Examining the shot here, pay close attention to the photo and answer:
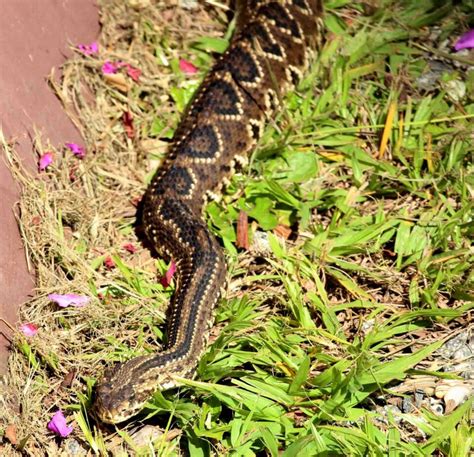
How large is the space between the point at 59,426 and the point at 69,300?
784 millimetres

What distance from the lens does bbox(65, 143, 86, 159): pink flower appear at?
228 inches

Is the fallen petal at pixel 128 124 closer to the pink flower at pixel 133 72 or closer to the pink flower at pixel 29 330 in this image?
the pink flower at pixel 133 72

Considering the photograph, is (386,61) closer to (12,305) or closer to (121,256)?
(121,256)

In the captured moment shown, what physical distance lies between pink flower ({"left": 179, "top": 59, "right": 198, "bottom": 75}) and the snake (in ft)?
0.61

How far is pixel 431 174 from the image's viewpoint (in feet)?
17.8

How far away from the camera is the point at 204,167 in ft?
19.0

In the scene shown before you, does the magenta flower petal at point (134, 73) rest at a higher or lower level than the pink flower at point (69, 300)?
higher

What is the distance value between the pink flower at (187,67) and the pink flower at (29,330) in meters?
2.58

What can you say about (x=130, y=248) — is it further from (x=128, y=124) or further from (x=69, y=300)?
(x=128, y=124)

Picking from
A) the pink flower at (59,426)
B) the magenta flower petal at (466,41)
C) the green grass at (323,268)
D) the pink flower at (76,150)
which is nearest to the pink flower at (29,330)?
the green grass at (323,268)

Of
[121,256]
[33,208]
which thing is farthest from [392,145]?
[33,208]

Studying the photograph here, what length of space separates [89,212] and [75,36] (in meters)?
1.50

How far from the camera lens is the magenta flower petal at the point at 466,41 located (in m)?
5.97

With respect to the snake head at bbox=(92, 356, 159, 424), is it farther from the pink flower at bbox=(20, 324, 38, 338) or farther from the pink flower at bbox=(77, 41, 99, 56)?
the pink flower at bbox=(77, 41, 99, 56)
